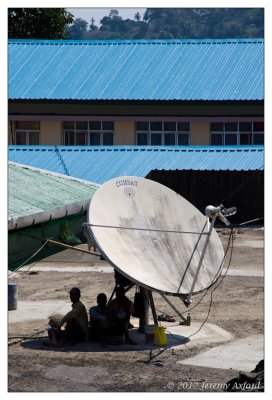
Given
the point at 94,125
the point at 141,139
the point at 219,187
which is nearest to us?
the point at 219,187

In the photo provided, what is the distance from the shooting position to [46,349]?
2150cm

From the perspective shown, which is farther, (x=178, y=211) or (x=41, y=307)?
(x=41, y=307)

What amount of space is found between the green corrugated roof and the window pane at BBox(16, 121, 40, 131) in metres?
16.8

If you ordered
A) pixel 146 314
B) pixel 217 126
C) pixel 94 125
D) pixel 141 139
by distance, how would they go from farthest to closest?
pixel 94 125 < pixel 141 139 < pixel 217 126 < pixel 146 314

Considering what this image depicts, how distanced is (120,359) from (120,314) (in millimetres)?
1306

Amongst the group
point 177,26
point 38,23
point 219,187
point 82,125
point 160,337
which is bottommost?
point 160,337

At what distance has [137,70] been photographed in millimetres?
55594

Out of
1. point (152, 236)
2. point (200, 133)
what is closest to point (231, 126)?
point (200, 133)

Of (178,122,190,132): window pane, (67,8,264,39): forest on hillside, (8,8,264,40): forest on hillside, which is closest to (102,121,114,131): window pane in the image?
(178,122,190,132): window pane

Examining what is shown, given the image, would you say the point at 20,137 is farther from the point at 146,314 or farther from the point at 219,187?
the point at 146,314

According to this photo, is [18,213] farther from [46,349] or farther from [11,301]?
[46,349]

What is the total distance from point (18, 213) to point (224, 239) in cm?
1438

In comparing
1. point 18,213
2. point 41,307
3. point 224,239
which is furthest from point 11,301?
point 224,239

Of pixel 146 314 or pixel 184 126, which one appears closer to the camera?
pixel 146 314
